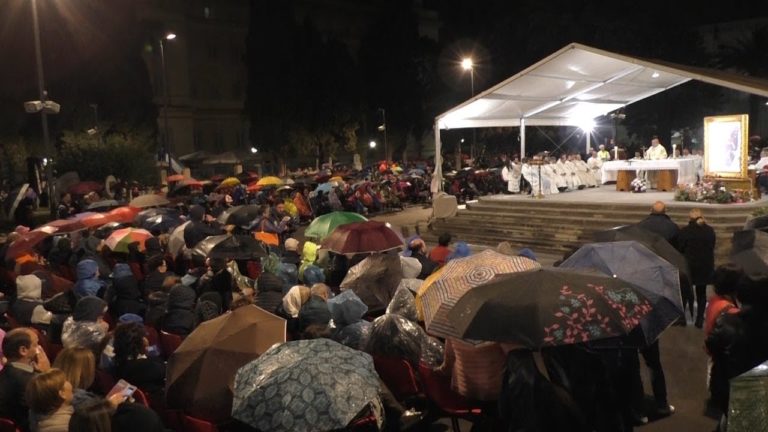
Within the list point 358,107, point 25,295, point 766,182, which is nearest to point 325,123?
point 358,107

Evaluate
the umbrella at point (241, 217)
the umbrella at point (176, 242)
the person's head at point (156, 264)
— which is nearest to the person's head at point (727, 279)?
the person's head at point (156, 264)

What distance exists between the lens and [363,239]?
9.07m

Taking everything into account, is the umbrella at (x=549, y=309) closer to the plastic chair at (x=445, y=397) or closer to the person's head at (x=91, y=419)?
the plastic chair at (x=445, y=397)

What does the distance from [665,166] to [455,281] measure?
50.7ft

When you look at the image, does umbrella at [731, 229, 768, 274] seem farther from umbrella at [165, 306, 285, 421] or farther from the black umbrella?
the black umbrella

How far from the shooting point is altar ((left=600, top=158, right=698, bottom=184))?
18.6 meters

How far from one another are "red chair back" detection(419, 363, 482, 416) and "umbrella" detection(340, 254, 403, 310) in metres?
2.26

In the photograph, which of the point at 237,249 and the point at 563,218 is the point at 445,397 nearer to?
the point at 237,249

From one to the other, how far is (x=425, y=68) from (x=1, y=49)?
26551mm

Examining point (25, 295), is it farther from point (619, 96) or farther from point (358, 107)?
point (358, 107)

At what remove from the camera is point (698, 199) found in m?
15.1

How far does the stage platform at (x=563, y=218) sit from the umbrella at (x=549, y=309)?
9549 mm

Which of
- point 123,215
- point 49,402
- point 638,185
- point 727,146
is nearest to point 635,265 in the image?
point 49,402

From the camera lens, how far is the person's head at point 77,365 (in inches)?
173
